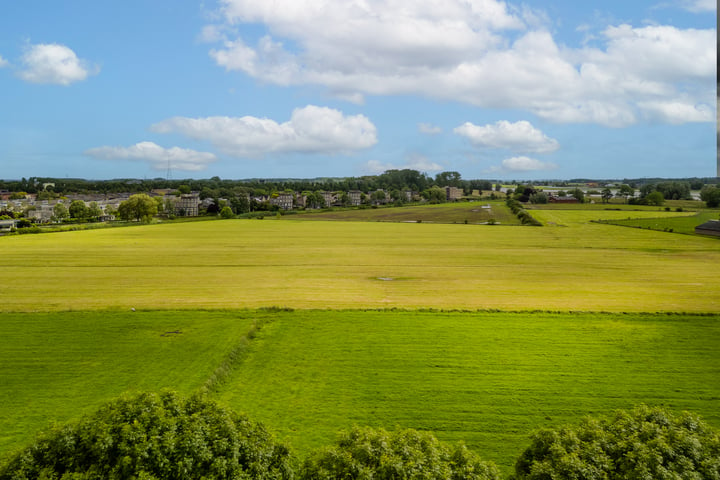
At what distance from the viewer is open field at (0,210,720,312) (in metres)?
36.8

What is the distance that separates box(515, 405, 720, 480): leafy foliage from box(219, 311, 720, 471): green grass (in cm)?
408

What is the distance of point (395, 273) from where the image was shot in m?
49.8

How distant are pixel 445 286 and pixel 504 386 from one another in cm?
2184

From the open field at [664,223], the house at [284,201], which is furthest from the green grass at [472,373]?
the house at [284,201]

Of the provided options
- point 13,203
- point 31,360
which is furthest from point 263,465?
point 13,203

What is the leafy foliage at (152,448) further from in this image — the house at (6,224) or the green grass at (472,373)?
the house at (6,224)

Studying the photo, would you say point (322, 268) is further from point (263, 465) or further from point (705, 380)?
point (263, 465)

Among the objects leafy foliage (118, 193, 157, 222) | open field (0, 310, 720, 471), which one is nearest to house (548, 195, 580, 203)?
leafy foliage (118, 193, 157, 222)

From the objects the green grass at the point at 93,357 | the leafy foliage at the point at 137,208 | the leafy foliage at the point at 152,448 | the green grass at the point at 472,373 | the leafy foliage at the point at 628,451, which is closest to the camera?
the leafy foliage at the point at 628,451

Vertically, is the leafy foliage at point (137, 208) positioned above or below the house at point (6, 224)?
above

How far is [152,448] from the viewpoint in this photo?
441 inches

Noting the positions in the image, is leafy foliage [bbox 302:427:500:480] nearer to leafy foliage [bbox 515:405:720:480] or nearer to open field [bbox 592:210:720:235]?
leafy foliage [bbox 515:405:720:480]

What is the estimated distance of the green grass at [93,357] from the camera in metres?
18.7

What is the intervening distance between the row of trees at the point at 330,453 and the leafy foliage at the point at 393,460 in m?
0.02
